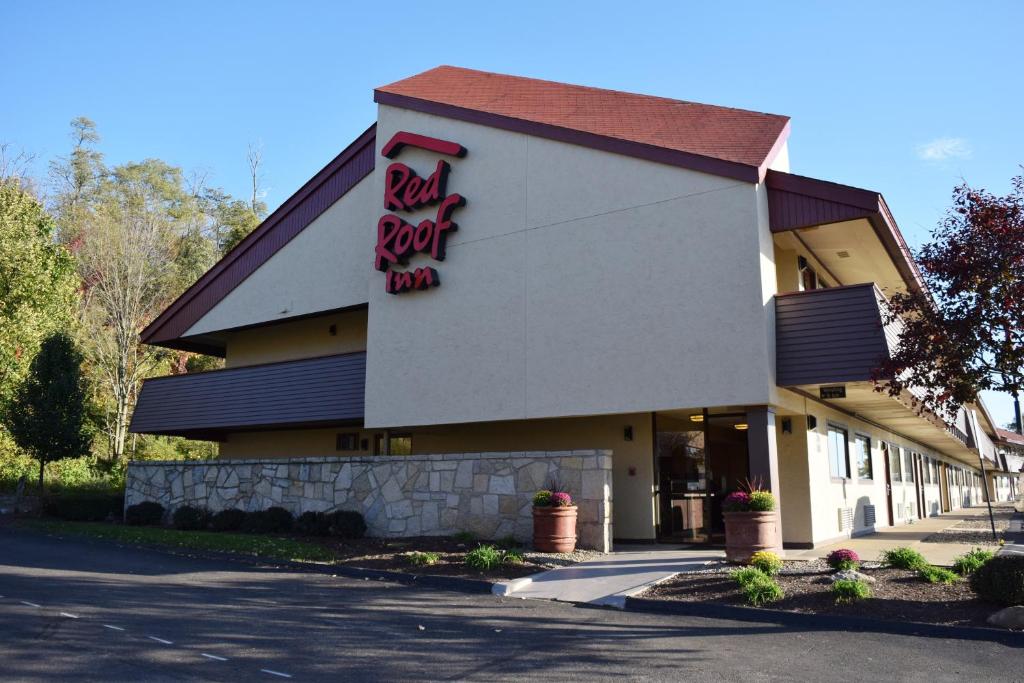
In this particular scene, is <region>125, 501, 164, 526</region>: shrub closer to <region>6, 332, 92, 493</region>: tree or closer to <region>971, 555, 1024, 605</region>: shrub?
<region>6, 332, 92, 493</region>: tree

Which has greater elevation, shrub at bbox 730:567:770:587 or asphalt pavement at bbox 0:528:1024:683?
shrub at bbox 730:567:770:587

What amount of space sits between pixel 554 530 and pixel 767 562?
3933mm

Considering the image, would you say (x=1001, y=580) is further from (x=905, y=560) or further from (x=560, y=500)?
(x=560, y=500)

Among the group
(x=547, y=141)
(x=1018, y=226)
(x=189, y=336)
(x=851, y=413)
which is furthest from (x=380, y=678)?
(x=189, y=336)

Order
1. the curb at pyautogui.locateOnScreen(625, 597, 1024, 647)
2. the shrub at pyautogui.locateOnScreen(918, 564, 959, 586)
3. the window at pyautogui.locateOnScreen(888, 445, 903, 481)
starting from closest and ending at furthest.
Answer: the curb at pyautogui.locateOnScreen(625, 597, 1024, 647) → the shrub at pyautogui.locateOnScreen(918, 564, 959, 586) → the window at pyautogui.locateOnScreen(888, 445, 903, 481)

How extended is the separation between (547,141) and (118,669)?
12.8m

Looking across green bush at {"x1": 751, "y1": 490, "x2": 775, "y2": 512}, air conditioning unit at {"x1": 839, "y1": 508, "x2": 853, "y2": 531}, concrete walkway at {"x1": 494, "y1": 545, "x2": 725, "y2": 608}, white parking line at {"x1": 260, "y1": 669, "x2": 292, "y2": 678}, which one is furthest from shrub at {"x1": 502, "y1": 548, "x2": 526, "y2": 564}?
air conditioning unit at {"x1": 839, "y1": 508, "x2": 853, "y2": 531}

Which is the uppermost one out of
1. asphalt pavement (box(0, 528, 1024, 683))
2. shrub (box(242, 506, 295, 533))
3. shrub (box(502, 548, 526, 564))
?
shrub (box(242, 506, 295, 533))

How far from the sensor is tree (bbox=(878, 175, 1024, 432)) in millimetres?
10109

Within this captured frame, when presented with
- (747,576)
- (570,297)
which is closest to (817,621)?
(747,576)

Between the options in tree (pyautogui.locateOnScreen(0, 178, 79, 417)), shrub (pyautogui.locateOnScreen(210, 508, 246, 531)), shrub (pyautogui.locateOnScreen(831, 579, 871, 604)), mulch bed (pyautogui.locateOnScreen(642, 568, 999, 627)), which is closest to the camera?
mulch bed (pyautogui.locateOnScreen(642, 568, 999, 627))

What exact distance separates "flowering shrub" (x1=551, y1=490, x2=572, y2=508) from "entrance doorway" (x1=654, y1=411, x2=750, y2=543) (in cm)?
325

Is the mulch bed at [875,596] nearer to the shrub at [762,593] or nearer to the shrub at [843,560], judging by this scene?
the shrub at [762,593]

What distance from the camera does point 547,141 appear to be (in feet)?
54.7
